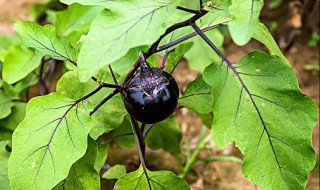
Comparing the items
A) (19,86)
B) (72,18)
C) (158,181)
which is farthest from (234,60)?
(158,181)

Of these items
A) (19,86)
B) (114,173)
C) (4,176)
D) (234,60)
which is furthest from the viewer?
(234,60)

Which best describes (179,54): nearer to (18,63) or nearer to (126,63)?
(126,63)

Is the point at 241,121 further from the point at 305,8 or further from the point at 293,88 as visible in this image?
the point at 305,8

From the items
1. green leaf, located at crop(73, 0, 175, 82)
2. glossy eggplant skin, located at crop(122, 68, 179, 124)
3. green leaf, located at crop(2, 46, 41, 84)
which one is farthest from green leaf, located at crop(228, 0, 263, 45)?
green leaf, located at crop(2, 46, 41, 84)

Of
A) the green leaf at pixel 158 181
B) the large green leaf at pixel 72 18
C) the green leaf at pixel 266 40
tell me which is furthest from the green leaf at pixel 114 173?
the large green leaf at pixel 72 18

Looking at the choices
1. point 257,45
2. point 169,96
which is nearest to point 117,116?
point 169,96

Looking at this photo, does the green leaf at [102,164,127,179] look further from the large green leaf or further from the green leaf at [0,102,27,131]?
the large green leaf

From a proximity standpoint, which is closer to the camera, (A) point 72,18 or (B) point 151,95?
(B) point 151,95

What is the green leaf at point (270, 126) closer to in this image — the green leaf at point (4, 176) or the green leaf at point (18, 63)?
the green leaf at point (4, 176)
